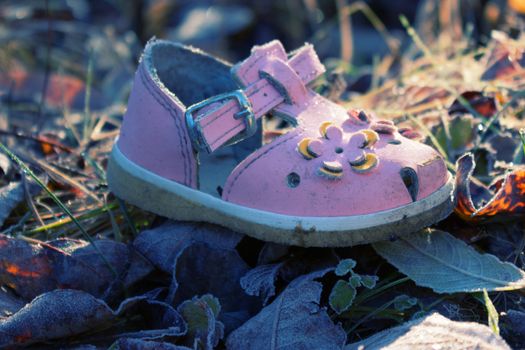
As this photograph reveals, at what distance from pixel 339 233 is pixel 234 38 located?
4.89 meters

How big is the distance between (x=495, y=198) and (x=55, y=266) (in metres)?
1.20

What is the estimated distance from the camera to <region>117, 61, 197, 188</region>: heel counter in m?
2.16

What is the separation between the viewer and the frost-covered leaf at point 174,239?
2.09 meters

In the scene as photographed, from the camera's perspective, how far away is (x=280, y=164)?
2062 mm

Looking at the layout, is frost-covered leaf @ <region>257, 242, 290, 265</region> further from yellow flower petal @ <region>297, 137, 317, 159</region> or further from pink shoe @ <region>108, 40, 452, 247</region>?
yellow flower petal @ <region>297, 137, 317, 159</region>

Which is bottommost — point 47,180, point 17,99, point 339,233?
point 17,99

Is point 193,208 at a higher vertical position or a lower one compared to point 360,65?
higher

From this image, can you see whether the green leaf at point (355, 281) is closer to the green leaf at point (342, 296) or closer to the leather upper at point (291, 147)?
the green leaf at point (342, 296)

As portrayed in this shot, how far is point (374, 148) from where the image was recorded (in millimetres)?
2064

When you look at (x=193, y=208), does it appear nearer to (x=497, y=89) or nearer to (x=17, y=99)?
(x=497, y=89)

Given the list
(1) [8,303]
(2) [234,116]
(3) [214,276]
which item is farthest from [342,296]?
(1) [8,303]

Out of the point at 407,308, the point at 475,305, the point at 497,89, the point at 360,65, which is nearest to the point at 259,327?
the point at 407,308

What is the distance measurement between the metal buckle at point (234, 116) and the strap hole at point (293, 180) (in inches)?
7.8

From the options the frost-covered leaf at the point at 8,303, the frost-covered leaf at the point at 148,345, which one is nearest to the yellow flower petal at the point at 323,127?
the frost-covered leaf at the point at 148,345
